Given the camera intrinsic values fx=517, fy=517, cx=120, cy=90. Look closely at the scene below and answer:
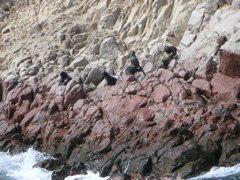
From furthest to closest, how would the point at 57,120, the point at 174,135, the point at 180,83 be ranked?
the point at 57,120
the point at 180,83
the point at 174,135

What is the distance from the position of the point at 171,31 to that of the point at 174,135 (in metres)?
9.20

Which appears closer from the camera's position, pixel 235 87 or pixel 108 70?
pixel 235 87

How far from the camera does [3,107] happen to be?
89.8 feet

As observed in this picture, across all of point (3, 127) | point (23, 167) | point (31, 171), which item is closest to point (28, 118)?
point (3, 127)

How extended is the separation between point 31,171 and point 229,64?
30.9 ft

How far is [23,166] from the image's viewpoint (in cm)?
2289

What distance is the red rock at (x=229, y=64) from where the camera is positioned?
21219 mm

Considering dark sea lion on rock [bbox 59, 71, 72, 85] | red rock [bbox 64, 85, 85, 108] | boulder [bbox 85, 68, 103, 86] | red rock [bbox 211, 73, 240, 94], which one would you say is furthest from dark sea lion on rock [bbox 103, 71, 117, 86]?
red rock [bbox 211, 73, 240, 94]

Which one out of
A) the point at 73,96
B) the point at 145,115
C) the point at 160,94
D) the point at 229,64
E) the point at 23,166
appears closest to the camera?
the point at 145,115

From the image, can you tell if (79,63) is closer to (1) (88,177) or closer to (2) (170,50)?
(2) (170,50)

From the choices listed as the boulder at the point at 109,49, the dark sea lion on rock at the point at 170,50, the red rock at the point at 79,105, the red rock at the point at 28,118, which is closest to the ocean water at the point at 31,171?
the red rock at the point at 28,118

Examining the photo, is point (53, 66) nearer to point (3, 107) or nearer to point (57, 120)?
point (3, 107)

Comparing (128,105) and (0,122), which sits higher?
(128,105)

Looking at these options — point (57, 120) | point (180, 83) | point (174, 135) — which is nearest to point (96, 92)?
point (57, 120)
